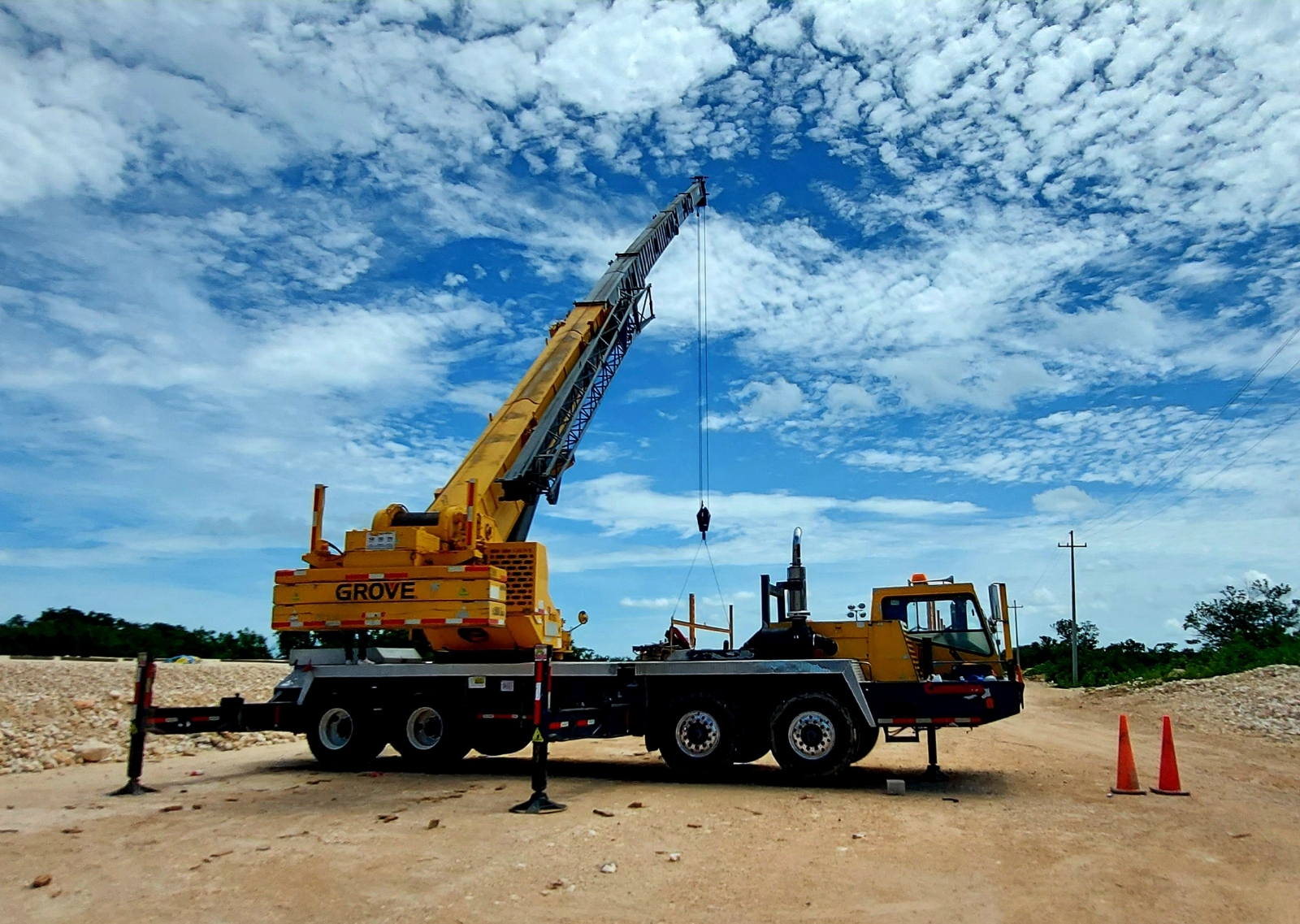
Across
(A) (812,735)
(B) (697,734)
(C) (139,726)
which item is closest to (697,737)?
(B) (697,734)

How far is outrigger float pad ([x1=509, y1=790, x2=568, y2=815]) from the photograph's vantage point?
397 inches

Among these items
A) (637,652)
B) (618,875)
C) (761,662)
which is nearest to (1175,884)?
(618,875)

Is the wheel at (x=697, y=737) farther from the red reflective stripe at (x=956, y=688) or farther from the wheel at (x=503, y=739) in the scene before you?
the red reflective stripe at (x=956, y=688)

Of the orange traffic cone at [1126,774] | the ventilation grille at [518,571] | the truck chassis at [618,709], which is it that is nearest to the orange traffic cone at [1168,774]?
the orange traffic cone at [1126,774]

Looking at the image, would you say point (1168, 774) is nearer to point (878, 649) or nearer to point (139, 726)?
point (878, 649)

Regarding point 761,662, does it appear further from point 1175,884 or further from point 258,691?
point 258,691

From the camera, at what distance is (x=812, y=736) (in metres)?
12.1

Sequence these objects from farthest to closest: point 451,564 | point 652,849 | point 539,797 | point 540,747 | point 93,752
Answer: point 93,752 → point 451,564 → point 540,747 → point 539,797 → point 652,849

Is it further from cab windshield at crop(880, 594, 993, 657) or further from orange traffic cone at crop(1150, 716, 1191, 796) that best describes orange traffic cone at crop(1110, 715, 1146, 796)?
cab windshield at crop(880, 594, 993, 657)

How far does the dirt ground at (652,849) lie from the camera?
6.61 metres

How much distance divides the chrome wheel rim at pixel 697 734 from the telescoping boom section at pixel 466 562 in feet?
7.44

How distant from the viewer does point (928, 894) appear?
6852mm

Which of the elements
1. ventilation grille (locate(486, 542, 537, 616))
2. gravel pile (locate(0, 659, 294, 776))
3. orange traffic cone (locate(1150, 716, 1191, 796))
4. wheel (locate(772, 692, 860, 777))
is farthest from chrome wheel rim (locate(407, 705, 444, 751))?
orange traffic cone (locate(1150, 716, 1191, 796))

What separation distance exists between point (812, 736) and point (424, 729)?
5438mm
